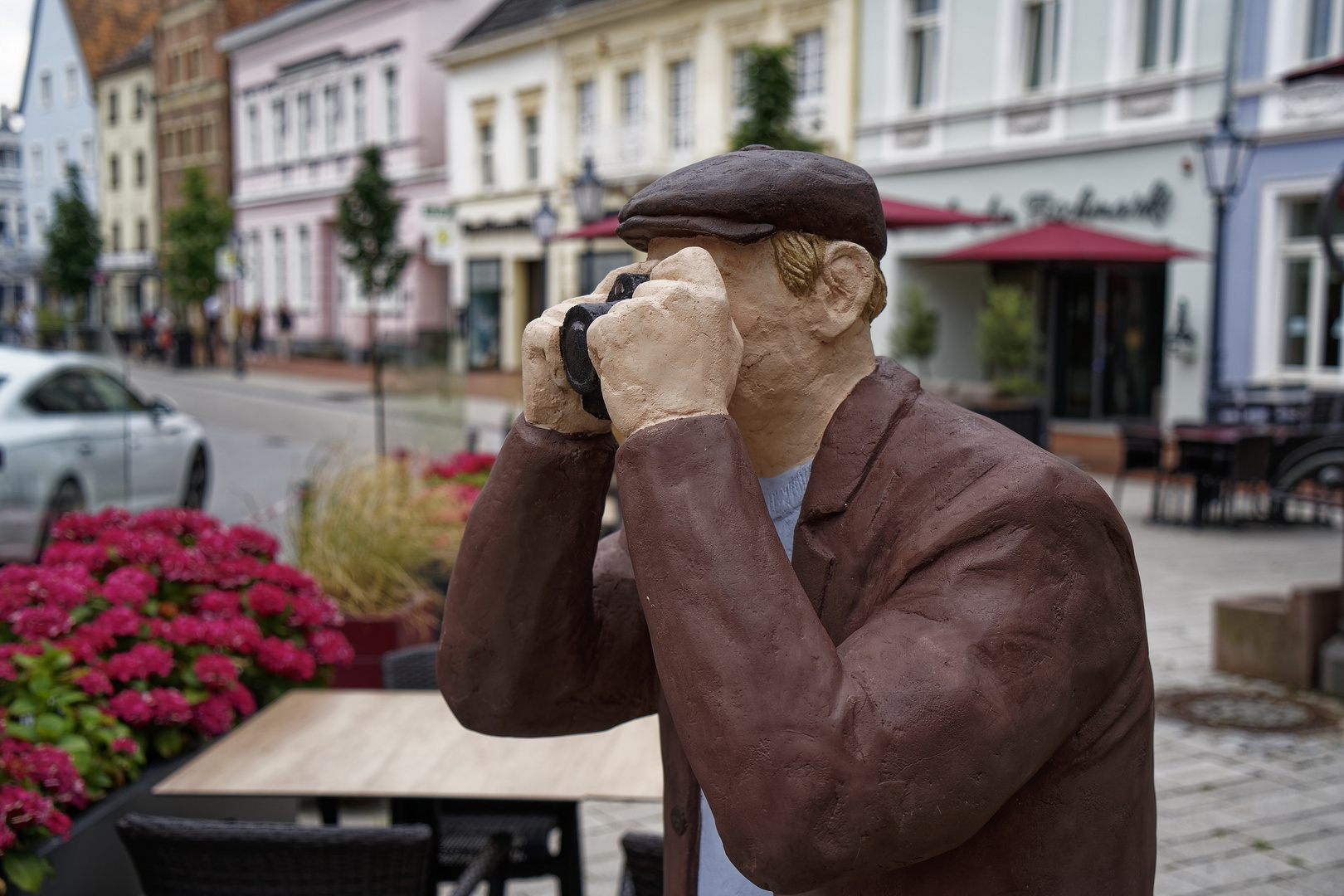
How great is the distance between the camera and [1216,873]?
12.0ft

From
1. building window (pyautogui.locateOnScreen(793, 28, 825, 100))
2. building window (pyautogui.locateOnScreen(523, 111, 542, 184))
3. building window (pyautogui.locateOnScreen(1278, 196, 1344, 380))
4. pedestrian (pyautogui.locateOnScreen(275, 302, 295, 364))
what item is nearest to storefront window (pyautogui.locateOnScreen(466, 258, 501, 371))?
building window (pyautogui.locateOnScreen(523, 111, 542, 184))

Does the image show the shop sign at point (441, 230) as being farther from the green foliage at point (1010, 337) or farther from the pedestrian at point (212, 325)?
the pedestrian at point (212, 325)

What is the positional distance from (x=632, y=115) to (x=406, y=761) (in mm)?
20406

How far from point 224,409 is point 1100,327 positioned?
13.1m

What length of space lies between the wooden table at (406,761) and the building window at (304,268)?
97.8 feet

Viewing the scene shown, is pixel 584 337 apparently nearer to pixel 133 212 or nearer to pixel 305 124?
pixel 305 124

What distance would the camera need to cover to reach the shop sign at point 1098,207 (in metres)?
13.2

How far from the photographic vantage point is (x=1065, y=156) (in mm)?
14250

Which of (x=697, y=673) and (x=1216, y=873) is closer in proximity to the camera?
(x=697, y=673)

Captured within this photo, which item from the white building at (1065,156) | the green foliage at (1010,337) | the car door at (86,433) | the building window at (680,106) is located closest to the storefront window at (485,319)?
the building window at (680,106)

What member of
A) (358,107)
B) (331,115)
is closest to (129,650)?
(358,107)

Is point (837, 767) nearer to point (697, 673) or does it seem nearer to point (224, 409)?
point (697, 673)

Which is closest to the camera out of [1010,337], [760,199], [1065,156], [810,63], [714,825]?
[760,199]

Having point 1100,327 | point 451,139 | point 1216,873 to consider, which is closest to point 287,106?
point 451,139
